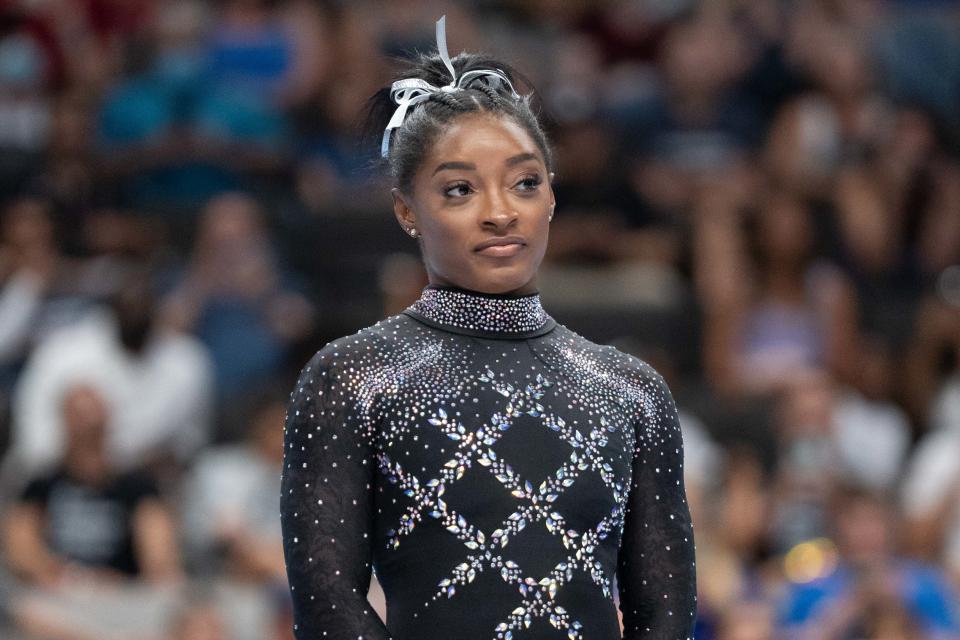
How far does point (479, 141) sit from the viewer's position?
218 cm

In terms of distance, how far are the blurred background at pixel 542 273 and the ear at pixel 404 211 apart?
3.65 meters

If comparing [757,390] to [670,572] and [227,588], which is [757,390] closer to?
[227,588]

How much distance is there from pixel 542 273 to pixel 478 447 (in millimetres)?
5851

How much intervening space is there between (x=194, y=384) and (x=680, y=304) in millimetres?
2375

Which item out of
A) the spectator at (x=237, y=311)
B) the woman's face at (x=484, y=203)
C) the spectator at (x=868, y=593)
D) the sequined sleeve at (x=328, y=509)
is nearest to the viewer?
the sequined sleeve at (x=328, y=509)

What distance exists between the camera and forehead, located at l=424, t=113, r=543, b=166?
7.12ft

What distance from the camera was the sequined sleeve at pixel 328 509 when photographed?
2047mm

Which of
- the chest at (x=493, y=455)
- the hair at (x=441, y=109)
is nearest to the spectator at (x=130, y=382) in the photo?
the hair at (x=441, y=109)

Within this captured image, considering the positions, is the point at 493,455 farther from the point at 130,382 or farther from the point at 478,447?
the point at 130,382

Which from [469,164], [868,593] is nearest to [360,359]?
[469,164]

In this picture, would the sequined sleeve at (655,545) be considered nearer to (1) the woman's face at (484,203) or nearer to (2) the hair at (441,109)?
(1) the woman's face at (484,203)

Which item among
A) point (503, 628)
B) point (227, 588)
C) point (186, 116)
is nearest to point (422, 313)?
point (503, 628)

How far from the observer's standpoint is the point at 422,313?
7.36 ft

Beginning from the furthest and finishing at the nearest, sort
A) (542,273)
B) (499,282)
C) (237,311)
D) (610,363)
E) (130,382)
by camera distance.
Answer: (542,273)
(237,311)
(130,382)
(610,363)
(499,282)
